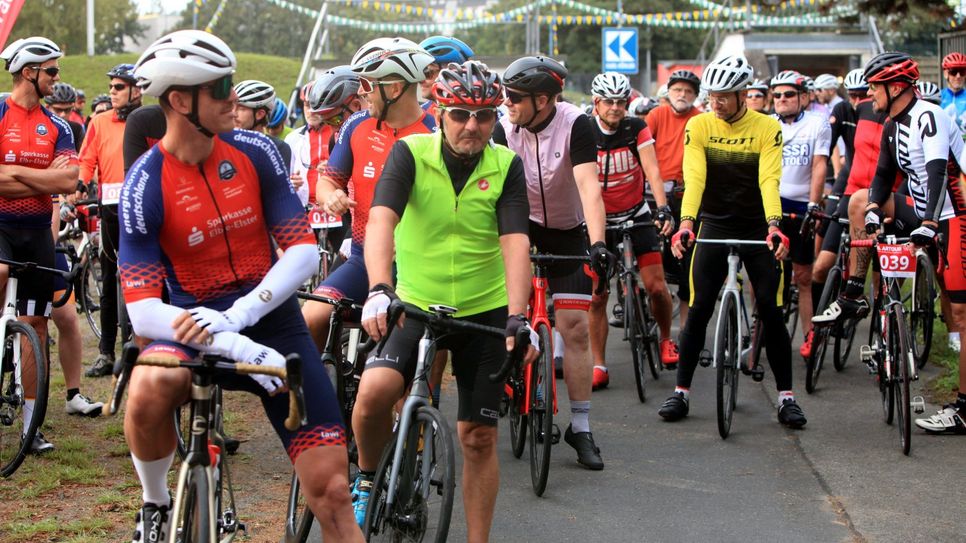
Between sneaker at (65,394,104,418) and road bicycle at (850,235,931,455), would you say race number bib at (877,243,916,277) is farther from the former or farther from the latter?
sneaker at (65,394,104,418)

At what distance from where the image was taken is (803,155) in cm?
1078

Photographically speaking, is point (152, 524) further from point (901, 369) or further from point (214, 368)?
point (901, 369)

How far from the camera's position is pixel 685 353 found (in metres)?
8.45

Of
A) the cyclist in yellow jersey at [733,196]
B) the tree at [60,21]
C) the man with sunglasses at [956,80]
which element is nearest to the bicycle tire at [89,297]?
the cyclist in yellow jersey at [733,196]

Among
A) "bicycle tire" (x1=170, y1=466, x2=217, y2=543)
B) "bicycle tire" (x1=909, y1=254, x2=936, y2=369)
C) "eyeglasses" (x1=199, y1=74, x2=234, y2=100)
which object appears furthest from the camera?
"bicycle tire" (x1=909, y1=254, x2=936, y2=369)

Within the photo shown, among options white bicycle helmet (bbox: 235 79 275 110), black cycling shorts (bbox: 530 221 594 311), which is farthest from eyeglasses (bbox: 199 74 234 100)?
white bicycle helmet (bbox: 235 79 275 110)

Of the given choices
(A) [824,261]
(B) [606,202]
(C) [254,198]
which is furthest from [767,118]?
(C) [254,198]

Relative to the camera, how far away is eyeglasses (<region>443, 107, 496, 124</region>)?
5094 millimetres

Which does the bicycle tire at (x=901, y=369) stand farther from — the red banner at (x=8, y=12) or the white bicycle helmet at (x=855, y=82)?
the red banner at (x=8, y=12)

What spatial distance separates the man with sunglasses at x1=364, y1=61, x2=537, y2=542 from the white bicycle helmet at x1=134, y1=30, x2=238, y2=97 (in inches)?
41.2

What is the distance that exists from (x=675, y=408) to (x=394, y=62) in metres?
3.43

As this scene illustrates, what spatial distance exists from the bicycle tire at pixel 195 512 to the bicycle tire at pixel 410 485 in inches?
32.7

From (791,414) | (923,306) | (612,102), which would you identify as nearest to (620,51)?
(612,102)

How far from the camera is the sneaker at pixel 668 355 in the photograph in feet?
33.3
